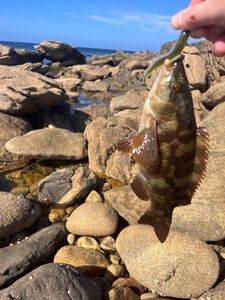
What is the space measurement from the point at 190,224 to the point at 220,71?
10648mm

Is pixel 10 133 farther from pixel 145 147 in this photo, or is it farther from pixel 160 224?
pixel 145 147

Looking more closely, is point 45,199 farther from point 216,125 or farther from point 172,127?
point 172,127

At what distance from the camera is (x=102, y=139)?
13.0m

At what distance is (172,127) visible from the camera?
12.3ft

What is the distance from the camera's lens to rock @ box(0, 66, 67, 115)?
15.4m

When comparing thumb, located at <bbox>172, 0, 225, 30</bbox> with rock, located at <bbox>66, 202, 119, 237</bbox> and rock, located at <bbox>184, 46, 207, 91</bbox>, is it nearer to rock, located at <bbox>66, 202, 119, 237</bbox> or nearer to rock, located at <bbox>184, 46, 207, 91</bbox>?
rock, located at <bbox>66, 202, 119, 237</bbox>

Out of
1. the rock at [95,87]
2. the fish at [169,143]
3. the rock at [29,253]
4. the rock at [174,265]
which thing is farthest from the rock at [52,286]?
the rock at [95,87]

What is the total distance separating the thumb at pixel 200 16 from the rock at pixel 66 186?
8203 mm

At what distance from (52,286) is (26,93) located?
9889 millimetres

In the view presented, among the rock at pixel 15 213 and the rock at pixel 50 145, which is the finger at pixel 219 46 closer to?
the rock at pixel 15 213

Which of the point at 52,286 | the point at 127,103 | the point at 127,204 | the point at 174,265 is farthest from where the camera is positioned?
the point at 127,103

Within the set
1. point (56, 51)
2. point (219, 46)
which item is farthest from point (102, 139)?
point (56, 51)

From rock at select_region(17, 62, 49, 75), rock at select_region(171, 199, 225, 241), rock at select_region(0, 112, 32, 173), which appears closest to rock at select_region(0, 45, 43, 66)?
rock at select_region(17, 62, 49, 75)

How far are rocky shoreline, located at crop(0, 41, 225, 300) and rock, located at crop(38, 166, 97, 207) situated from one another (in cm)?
3
